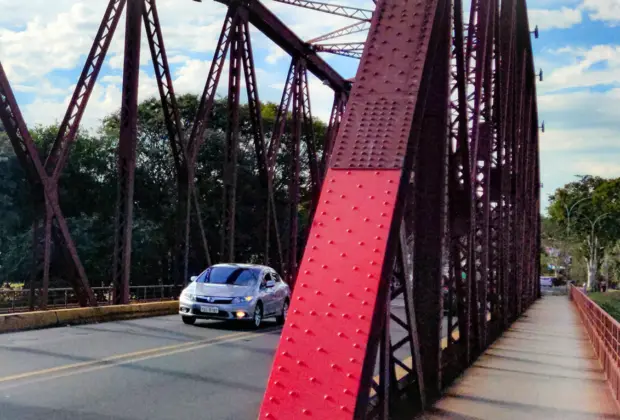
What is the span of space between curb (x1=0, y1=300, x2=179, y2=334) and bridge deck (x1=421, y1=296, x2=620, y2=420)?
8218 mm

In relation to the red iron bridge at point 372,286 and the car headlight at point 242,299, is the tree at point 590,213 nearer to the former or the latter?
the red iron bridge at point 372,286

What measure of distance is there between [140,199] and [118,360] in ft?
83.2

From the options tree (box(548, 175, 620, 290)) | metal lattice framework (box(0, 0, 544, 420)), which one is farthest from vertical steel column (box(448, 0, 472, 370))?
tree (box(548, 175, 620, 290))

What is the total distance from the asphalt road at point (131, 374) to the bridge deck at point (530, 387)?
6.95 feet

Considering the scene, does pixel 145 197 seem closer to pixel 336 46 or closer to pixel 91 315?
pixel 336 46

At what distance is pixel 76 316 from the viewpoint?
54.9 feet

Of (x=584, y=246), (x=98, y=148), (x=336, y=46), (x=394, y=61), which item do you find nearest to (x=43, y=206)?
(x=394, y=61)

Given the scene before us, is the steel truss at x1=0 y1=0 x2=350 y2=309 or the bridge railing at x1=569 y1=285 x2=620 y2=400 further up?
the steel truss at x1=0 y1=0 x2=350 y2=309

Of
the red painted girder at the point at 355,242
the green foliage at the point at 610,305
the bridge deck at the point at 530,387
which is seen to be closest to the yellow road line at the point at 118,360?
the bridge deck at the point at 530,387

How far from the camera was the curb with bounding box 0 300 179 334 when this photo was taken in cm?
1488

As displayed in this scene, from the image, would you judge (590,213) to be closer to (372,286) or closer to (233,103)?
(233,103)

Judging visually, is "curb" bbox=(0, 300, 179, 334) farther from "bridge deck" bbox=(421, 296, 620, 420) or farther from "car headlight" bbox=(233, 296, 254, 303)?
"bridge deck" bbox=(421, 296, 620, 420)

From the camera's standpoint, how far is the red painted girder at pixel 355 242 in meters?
3.70

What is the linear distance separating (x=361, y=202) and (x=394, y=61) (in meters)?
1.08
